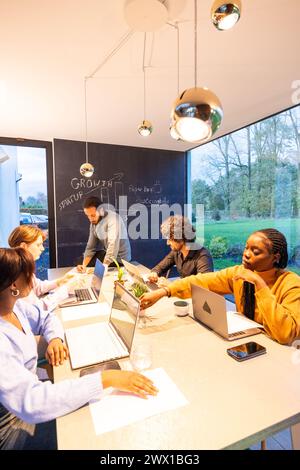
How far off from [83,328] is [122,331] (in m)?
0.28

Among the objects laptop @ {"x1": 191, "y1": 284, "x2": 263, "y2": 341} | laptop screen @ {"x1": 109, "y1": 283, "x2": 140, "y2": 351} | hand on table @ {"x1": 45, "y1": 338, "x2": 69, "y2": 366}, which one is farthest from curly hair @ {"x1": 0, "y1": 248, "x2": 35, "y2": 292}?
laptop @ {"x1": 191, "y1": 284, "x2": 263, "y2": 341}

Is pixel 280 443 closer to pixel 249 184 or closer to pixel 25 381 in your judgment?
pixel 25 381

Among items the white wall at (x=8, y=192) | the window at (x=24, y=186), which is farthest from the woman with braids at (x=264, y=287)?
the white wall at (x=8, y=192)

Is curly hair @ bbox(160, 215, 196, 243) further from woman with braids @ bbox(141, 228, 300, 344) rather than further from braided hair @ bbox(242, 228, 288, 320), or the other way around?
braided hair @ bbox(242, 228, 288, 320)

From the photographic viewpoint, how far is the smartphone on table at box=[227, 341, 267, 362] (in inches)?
43.7

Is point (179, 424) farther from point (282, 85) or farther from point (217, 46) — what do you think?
point (282, 85)

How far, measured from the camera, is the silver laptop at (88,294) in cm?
189

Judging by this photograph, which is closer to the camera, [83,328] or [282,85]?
[83,328]

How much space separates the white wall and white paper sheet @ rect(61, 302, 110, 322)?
115 inches

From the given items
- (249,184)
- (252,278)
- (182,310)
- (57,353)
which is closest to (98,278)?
(182,310)

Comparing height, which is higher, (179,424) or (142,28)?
(142,28)

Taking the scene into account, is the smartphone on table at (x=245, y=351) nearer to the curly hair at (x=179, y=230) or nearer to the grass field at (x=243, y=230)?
the curly hair at (x=179, y=230)

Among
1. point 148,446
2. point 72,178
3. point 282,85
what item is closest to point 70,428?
point 148,446

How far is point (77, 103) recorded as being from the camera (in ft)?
9.00
